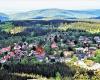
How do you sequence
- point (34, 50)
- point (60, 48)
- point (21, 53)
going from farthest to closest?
point (60, 48)
point (34, 50)
point (21, 53)

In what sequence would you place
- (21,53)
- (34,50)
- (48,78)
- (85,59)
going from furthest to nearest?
Answer: (34,50)
(21,53)
(85,59)
(48,78)

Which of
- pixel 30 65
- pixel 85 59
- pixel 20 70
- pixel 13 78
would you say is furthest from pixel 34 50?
pixel 13 78

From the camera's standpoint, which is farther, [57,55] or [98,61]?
[57,55]

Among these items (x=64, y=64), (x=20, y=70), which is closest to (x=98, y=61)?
(x=64, y=64)

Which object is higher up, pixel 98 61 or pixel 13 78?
pixel 13 78

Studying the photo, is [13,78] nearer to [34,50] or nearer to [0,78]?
[0,78]

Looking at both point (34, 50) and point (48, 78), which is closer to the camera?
point (48, 78)

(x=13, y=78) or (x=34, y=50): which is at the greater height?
(x=13, y=78)

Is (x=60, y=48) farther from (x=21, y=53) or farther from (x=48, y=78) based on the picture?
(x=48, y=78)

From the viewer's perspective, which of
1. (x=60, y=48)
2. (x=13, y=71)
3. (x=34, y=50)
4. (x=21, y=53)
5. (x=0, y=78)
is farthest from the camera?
(x=60, y=48)
